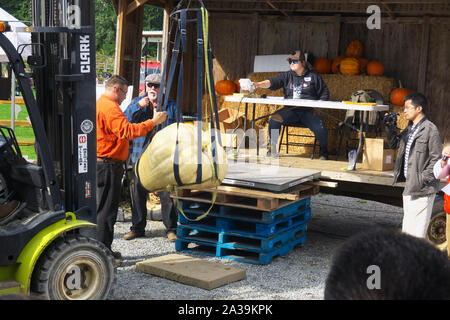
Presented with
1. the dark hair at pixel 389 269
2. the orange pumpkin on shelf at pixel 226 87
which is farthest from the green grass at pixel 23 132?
the dark hair at pixel 389 269

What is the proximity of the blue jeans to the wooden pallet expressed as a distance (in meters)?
1.73

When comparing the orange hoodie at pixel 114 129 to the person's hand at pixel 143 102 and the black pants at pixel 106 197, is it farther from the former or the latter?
the person's hand at pixel 143 102

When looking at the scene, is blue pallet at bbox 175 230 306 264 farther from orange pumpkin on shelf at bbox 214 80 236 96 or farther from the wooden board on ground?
orange pumpkin on shelf at bbox 214 80 236 96

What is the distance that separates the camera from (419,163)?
6.61 m

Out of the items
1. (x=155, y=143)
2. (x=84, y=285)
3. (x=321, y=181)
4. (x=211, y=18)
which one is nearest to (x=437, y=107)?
(x=321, y=181)

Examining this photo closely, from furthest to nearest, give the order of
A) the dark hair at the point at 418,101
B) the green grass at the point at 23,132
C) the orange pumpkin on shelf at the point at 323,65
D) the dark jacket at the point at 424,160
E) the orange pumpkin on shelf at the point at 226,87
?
the green grass at the point at 23,132, the orange pumpkin on shelf at the point at 226,87, the orange pumpkin on shelf at the point at 323,65, the dark hair at the point at 418,101, the dark jacket at the point at 424,160

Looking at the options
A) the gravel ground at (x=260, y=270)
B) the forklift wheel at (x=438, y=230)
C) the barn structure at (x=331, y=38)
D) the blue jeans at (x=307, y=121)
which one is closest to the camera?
the gravel ground at (x=260, y=270)

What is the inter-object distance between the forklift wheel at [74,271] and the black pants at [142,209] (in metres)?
3.00

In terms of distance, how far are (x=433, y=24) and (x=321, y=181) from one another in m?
4.78

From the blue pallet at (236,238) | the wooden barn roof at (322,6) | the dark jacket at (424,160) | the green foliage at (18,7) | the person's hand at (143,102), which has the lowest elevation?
the blue pallet at (236,238)

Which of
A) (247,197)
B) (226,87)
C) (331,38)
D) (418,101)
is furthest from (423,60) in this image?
(247,197)

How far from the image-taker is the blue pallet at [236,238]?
705 centimetres

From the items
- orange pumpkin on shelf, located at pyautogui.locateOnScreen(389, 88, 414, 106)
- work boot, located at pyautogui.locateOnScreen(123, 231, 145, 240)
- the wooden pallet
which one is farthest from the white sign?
orange pumpkin on shelf, located at pyautogui.locateOnScreen(389, 88, 414, 106)

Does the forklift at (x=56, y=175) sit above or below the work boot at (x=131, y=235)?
above
